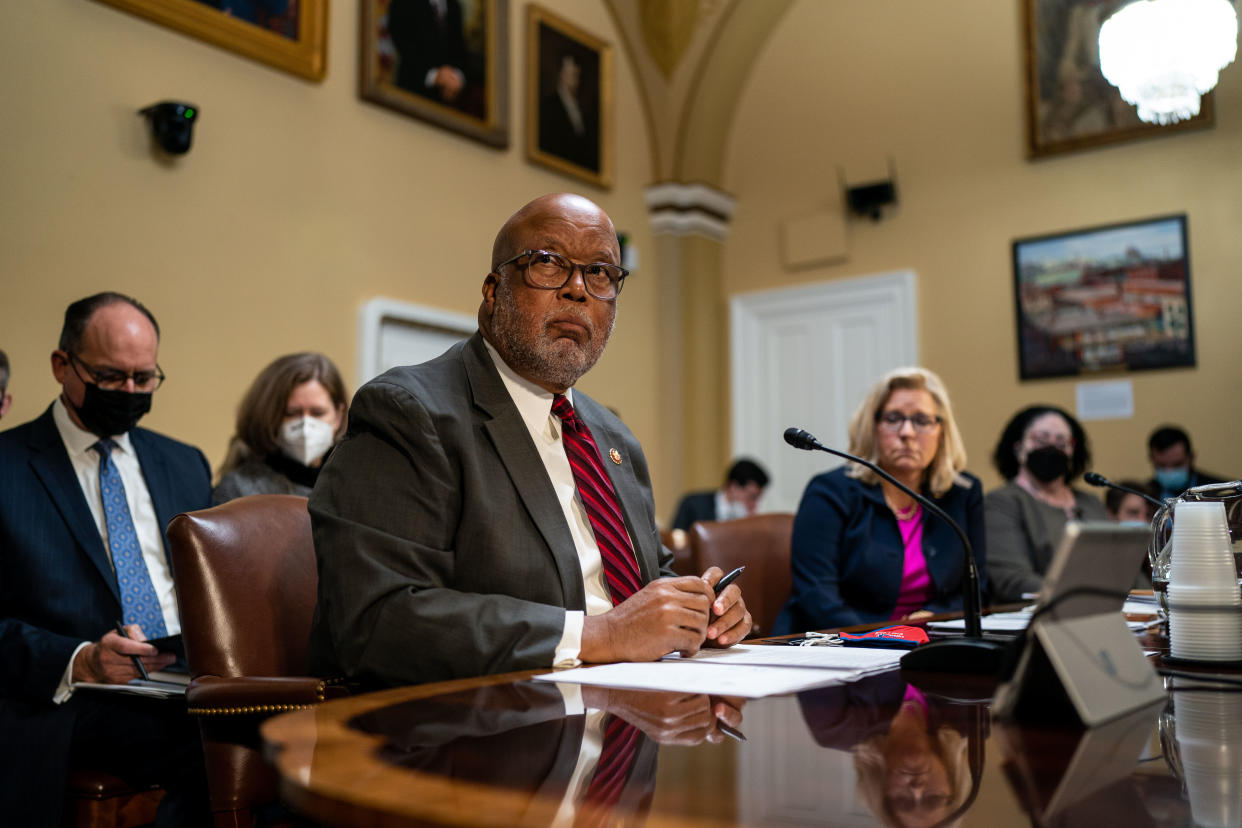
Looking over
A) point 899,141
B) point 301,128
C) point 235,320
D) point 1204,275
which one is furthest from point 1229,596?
point 899,141

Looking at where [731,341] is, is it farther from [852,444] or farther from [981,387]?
[852,444]

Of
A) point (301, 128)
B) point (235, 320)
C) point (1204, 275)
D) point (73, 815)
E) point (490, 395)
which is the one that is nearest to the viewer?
point (490, 395)

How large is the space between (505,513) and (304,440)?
1966mm

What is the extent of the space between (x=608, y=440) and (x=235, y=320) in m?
3.39

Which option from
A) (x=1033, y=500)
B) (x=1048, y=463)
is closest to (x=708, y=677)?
(x=1033, y=500)

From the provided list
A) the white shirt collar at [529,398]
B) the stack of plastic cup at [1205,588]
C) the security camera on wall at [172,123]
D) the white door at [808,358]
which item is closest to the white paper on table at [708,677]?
the stack of plastic cup at [1205,588]

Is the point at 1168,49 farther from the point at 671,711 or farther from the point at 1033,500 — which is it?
A: the point at 671,711

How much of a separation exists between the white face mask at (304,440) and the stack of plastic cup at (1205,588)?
2.72 metres

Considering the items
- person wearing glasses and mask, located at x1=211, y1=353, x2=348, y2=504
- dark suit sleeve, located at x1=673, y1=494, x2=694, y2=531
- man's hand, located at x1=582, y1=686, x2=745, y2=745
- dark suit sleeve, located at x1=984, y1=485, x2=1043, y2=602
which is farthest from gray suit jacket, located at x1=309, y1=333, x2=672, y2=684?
dark suit sleeve, located at x1=673, y1=494, x2=694, y2=531

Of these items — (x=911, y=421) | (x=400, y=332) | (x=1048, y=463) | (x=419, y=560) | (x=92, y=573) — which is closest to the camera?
(x=419, y=560)

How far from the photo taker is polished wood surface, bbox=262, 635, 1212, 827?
71 cm

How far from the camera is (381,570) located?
1.60 metres

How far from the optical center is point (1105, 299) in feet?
21.5

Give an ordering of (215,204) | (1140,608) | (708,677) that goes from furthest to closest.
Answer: (215,204), (1140,608), (708,677)
